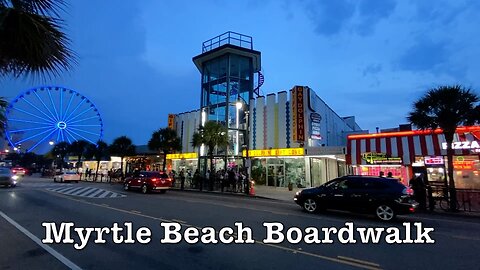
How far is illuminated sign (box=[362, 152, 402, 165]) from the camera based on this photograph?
21188mm

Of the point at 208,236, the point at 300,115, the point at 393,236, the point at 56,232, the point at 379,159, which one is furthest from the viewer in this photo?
the point at 300,115

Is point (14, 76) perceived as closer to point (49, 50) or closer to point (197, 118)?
point (49, 50)

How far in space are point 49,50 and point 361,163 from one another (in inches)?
874

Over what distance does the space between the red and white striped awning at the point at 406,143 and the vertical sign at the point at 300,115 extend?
4076 mm

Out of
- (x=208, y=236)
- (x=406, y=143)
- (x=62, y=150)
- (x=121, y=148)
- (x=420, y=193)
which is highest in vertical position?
(x=62, y=150)

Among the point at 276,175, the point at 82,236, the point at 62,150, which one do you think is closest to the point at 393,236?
the point at 82,236

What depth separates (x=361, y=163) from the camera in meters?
23.1

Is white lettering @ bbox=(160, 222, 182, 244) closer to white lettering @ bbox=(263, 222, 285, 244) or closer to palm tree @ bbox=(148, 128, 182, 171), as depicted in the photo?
white lettering @ bbox=(263, 222, 285, 244)

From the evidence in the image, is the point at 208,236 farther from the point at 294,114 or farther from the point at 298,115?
the point at 294,114

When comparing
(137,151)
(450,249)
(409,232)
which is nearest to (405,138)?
(409,232)

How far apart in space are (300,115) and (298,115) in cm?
17

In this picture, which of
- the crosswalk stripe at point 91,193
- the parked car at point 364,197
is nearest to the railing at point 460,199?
the parked car at point 364,197

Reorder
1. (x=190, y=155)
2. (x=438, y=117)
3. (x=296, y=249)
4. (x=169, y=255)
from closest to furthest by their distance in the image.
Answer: (x=169, y=255)
(x=296, y=249)
(x=438, y=117)
(x=190, y=155)

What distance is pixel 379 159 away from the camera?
21.6m
